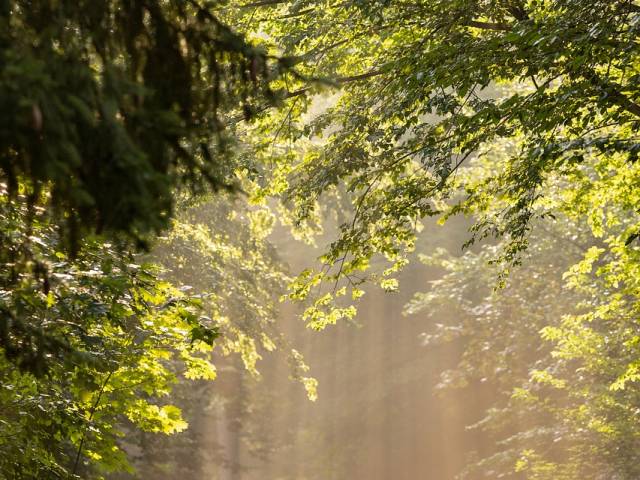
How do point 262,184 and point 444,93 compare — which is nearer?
point 444,93

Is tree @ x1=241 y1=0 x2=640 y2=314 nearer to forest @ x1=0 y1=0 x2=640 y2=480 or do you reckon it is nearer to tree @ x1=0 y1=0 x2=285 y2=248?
forest @ x1=0 y1=0 x2=640 y2=480

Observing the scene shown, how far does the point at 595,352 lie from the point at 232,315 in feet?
25.9

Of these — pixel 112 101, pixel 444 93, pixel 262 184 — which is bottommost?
pixel 112 101

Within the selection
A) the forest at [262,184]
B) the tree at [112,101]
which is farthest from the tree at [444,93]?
the tree at [112,101]

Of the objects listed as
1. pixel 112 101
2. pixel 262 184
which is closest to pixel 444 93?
pixel 262 184

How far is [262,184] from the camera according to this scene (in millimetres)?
9461

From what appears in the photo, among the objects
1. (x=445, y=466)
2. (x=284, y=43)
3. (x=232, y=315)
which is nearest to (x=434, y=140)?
(x=284, y=43)

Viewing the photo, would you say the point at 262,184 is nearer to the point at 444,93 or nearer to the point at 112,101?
the point at 444,93

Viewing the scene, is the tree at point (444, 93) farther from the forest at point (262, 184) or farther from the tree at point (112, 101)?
the tree at point (112, 101)

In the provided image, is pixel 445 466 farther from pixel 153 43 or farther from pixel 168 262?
pixel 153 43

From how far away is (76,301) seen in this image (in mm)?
5113

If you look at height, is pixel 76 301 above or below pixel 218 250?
below

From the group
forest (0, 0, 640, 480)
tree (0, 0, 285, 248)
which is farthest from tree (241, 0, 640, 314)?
tree (0, 0, 285, 248)

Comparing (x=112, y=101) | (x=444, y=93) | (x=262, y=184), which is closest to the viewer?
(x=112, y=101)
